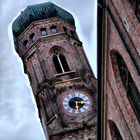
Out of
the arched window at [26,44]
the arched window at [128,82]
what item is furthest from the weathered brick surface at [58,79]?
the arched window at [128,82]

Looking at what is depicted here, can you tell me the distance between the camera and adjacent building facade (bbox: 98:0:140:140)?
51.9 feet

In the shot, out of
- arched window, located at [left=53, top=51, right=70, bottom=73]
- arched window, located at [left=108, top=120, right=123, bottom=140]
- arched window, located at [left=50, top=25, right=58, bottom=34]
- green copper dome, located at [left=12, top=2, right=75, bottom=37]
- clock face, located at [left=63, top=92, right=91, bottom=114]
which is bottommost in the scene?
arched window, located at [left=108, top=120, right=123, bottom=140]

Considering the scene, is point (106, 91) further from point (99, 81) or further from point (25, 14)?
point (25, 14)

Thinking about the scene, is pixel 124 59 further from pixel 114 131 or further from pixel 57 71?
pixel 57 71

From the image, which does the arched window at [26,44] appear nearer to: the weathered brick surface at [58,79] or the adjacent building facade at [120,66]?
the weathered brick surface at [58,79]

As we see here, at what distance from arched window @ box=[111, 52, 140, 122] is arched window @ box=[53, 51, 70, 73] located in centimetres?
2066

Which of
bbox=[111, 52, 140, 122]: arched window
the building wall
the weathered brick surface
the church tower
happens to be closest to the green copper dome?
the church tower

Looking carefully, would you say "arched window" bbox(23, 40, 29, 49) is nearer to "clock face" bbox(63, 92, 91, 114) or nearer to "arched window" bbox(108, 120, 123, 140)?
"clock face" bbox(63, 92, 91, 114)

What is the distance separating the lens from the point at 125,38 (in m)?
16.5

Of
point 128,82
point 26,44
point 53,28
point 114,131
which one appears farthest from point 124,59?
point 26,44

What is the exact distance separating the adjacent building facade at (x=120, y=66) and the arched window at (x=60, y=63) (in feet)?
61.3

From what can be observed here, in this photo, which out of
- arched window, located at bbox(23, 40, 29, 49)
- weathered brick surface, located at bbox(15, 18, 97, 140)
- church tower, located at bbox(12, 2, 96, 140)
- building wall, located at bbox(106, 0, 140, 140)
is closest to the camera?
building wall, located at bbox(106, 0, 140, 140)

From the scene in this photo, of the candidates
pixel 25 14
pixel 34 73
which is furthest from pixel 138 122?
pixel 25 14

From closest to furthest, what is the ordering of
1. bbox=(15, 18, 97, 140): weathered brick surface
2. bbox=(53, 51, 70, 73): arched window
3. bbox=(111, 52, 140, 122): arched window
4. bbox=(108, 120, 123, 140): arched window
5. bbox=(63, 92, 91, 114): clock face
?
1. bbox=(111, 52, 140, 122): arched window
2. bbox=(108, 120, 123, 140): arched window
3. bbox=(15, 18, 97, 140): weathered brick surface
4. bbox=(63, 92, 91, 114): clock face
5. bbox=(53, 51, 70, 73): arched window
